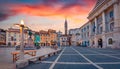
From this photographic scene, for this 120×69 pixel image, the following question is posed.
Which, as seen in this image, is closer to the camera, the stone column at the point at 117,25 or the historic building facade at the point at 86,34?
the stone column at the point at 117,25

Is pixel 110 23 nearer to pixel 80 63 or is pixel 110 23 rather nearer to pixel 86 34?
pixel 80 63

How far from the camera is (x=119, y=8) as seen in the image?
149 feet

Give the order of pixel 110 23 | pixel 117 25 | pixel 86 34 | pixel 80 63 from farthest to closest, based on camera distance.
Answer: pixel 86 34 < pixel 110 23 < pixel 117 25 < pixel 80 63

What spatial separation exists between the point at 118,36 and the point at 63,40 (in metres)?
116

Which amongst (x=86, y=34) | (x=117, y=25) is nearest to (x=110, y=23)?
(x=117, y=25)

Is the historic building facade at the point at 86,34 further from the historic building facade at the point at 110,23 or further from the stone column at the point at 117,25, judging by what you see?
the stone column at the point at 117,25

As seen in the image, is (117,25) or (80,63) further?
Result: (117,25)

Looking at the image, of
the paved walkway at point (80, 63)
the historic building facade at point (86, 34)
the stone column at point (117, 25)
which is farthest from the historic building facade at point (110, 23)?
the paved walkway at point (80, 63)

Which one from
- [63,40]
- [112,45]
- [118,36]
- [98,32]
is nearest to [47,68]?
[118,36]

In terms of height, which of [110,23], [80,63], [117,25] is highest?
[110,23]

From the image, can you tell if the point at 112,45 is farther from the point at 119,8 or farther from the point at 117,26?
the point at 119,8

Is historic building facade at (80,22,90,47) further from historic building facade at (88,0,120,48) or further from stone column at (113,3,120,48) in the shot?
stone column at (113,3,120,48)


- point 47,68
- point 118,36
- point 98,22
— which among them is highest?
point 98,22

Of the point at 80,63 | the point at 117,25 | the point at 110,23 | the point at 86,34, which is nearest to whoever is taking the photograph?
Answer: the point at 80,63
